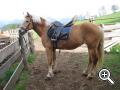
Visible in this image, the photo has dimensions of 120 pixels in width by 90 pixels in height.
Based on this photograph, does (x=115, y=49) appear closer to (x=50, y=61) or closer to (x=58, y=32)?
(x=50, y=61)

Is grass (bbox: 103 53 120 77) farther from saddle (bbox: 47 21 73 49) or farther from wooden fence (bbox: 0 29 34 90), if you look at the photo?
wooden fence (bbox: 0 29 34 90)

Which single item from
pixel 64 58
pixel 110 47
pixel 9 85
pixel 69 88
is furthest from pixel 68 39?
pixel 110 47

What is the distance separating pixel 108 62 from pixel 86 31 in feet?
7.73

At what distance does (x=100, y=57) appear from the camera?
8.38m

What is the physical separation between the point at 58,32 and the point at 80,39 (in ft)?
2.05

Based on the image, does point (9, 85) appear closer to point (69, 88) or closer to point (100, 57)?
point (69, 88)

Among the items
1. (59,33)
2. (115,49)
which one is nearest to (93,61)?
(59,33)

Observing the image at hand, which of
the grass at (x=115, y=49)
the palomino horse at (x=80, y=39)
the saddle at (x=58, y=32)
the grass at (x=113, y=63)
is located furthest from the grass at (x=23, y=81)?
the grass at (x=115, y=49)

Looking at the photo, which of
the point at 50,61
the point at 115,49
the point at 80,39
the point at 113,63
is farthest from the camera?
the point at 115,49

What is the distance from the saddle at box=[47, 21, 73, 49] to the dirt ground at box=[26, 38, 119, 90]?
0.90 metres

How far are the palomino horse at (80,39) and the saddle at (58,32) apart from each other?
0.10 m

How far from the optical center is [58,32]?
8.61 m

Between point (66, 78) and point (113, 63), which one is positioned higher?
point (113, 63)

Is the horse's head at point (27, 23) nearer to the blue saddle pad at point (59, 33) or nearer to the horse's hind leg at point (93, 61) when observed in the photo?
the blue saddle pad at point (59, 33)
